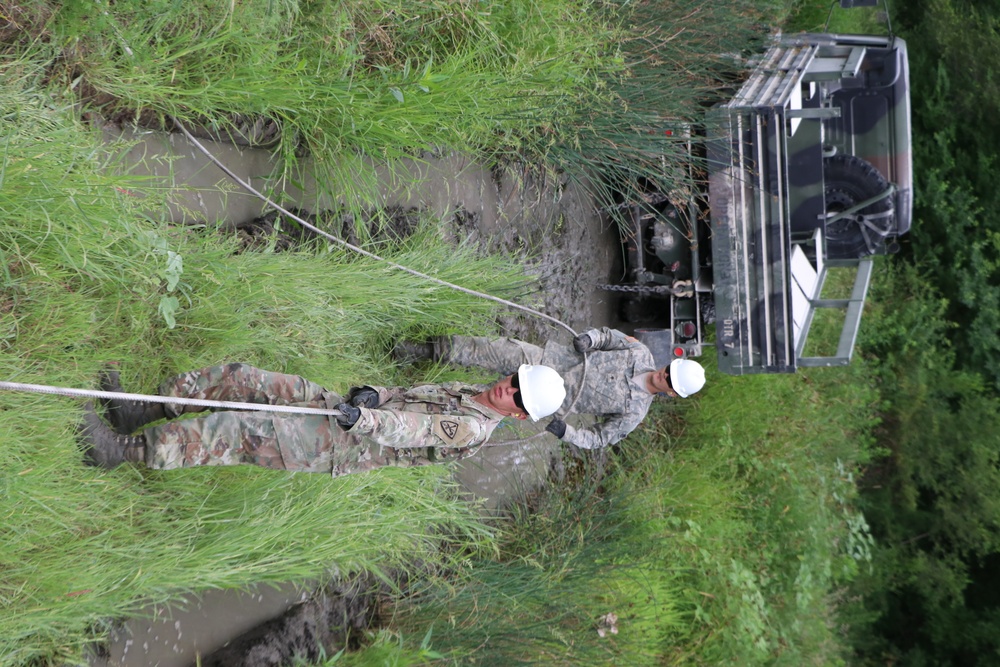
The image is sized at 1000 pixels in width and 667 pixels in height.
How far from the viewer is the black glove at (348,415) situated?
3.06m

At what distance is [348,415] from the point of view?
306 centimetres

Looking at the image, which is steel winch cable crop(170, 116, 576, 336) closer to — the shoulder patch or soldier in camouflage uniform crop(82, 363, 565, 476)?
soldier in camouflage uniform crop(82, 363, 565, 476)

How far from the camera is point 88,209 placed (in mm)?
2947

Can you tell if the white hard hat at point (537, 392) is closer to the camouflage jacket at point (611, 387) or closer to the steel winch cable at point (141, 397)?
the steel winch cable at point (141, 397)

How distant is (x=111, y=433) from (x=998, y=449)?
8719 mm

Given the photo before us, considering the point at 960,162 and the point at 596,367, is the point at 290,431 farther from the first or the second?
the point at 960,162

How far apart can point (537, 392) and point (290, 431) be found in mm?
997

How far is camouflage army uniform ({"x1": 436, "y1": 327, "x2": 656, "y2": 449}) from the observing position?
15.4 ft

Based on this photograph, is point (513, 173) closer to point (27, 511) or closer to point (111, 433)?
point (111, 433)

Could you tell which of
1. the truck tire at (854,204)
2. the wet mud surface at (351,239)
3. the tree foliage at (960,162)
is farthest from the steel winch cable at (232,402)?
the tree foliage at (960,162)

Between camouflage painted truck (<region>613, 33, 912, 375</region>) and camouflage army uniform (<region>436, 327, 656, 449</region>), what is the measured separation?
2.87 ft

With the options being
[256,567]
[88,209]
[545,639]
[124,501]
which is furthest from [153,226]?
[545,639]

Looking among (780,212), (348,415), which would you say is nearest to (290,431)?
(348,415)

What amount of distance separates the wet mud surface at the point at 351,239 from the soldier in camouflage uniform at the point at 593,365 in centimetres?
67
